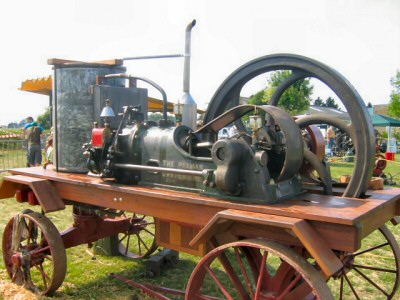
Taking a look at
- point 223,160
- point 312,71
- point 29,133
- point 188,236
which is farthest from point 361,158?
point 29,133

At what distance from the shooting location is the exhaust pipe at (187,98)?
3672mm

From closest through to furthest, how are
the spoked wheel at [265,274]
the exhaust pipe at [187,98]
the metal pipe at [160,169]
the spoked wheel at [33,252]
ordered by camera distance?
1. the spoked wheel at [265,274]
2. the metal pipe at [160,169]
3. the spoked wheel at [33,252]
4. the exhaust pipe at [187,98]

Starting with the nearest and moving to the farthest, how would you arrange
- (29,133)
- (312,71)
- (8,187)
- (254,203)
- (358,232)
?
1. (358,232)
2. (254,203)
3. (312,71)
4. (8,187)
5. (29,133)

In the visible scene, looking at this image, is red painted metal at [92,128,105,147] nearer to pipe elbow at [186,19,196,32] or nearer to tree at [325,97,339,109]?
pipe elbow at [186,19,196,32]

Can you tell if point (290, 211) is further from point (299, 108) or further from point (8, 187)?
point (299, 108)

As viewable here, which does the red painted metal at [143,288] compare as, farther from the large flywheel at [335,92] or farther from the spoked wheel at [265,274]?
the large flywheel at [335,92]

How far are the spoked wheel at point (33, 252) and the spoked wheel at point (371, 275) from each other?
7.31ft

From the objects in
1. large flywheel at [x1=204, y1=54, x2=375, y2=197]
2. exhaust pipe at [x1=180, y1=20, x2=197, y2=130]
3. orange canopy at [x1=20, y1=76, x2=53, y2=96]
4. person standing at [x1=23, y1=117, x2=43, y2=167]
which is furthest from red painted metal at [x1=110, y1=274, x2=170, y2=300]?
person standing at [x1=23, y1=117, x2=43, y2=167]

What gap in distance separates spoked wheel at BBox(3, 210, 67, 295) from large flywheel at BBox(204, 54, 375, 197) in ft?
6.04

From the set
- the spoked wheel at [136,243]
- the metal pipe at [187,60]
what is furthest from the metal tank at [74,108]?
the spoked wheel at [136,243]

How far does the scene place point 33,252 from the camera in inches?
145

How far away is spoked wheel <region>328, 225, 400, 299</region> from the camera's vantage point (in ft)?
11.2

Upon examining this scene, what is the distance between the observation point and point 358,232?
2105mm

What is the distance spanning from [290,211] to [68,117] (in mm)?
2404
